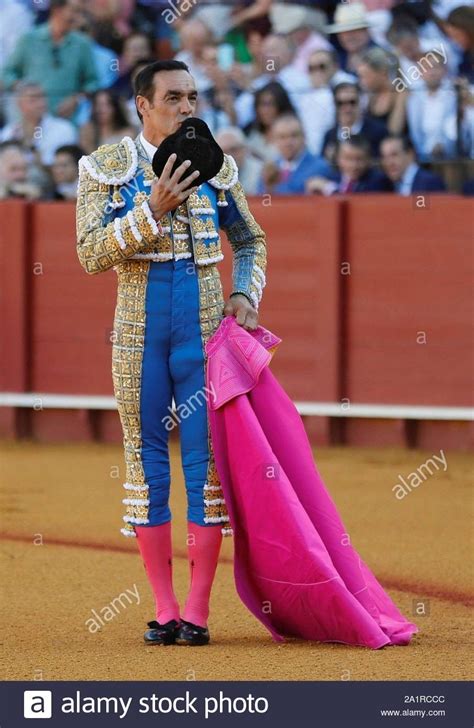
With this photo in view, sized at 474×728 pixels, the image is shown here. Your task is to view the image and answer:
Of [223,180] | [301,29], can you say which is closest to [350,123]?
[301,29]

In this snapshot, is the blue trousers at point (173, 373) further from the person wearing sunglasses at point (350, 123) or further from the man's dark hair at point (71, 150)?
the man's dark hair at point (71, 150)

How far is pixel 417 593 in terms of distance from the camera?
166 inches

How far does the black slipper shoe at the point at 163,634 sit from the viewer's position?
11.3 ft

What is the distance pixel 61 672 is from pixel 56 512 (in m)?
2.55

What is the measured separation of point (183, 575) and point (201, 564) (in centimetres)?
106

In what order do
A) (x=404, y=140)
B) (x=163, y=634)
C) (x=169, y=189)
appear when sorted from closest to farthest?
(x=169, y=189)
(x=163, y=634)
(x=404, y=140)

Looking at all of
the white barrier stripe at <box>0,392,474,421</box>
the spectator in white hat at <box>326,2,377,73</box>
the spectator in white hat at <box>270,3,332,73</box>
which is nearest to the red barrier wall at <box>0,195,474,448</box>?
the white barrier stripe at <box>0,392,474,421</box>

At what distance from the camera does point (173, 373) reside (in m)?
3.38

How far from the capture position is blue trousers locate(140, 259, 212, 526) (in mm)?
3359

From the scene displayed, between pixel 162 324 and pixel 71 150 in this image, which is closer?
pixel 162 324

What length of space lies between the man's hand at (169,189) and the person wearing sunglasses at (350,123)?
4403mm

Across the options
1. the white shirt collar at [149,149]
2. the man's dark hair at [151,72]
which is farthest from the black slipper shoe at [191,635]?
the man's dark hair at [151,72]

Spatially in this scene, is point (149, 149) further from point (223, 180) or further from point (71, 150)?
point (71, 150)

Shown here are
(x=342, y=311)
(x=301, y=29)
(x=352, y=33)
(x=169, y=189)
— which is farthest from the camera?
(x=301, y=29)
